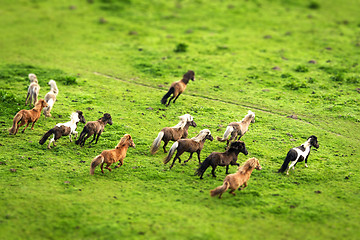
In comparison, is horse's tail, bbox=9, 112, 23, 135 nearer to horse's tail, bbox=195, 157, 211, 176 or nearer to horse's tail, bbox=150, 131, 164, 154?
horse's tail, bbox=150, 131, 164, 154

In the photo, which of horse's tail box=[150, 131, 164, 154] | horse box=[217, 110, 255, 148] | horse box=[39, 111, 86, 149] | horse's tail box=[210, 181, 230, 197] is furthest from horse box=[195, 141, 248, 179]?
horse box=[39, 111, 86, 149]

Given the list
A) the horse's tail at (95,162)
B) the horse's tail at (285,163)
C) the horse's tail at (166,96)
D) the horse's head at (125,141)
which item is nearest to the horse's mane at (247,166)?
the horse's tail at (285,163)

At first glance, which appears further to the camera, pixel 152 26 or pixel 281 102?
pixel 152 26

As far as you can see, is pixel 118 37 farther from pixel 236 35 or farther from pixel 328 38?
pixel 328 38

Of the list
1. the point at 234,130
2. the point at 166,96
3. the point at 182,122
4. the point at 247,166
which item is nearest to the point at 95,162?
the point at 182,122

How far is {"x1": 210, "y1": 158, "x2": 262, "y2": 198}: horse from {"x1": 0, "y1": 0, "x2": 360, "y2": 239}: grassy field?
0.78ft

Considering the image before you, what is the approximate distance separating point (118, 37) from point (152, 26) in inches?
130

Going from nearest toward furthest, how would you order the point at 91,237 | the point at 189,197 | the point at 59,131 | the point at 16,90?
the point at 91,237, the point at 189,197, the point at 59,131, the point at 16,90

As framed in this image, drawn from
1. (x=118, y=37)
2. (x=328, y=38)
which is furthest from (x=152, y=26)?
(x=328, y=38)

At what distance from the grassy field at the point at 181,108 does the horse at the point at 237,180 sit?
24cm

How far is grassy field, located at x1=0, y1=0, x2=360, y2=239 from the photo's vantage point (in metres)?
9.61

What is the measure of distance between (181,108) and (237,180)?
6884 millimetres

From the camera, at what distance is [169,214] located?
9.73 m

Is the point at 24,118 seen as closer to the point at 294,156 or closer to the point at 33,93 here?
the point at 33,93
